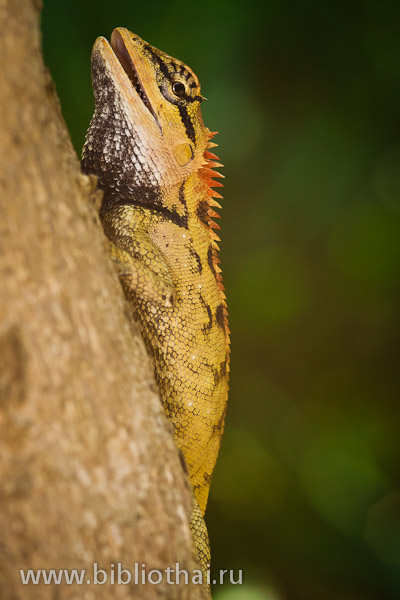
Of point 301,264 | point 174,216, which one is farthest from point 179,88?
point 301,264

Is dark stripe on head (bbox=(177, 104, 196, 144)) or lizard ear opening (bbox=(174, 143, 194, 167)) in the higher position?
dark stripe on head (bbox=(177, 104, 196, 144))

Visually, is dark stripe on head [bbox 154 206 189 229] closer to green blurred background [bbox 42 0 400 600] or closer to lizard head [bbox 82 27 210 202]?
lizard head [bbox 82 27 210 202]

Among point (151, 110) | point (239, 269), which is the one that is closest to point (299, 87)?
point (239, 269)

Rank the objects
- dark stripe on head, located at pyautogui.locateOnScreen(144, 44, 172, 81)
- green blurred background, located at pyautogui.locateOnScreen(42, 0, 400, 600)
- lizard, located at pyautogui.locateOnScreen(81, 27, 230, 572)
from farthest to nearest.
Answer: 1. green blurred background, located at pyautogui.locateOnScreen(42, 0, 400, 600)
2. dark stripe on head, located at pyautogui.locateOnScreen(144, 44, 172, 81)
3. lizard, located at pyautogui.locateOnScreen(81, 27, 230, 572)

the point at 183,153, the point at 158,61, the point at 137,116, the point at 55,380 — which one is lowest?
the point at 55,380

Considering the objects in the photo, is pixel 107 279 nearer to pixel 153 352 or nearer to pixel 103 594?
pixel 103 594

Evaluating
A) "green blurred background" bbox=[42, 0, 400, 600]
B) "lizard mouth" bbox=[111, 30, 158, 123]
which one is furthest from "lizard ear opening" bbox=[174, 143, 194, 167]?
"green blurred background" bbox=[42, 0, 400, 600]

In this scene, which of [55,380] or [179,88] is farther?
[179,88]

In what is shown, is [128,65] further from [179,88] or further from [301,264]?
[301,264]
